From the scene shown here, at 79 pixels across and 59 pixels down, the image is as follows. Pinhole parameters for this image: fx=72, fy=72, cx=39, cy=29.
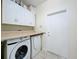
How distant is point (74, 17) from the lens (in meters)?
1.83

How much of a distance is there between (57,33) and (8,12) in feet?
5.22

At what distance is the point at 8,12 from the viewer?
5.07ft

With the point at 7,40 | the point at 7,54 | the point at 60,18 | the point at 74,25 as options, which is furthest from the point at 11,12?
the point at 74,25

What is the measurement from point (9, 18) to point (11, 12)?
152 millimetres

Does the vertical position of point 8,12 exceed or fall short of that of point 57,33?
it exceeds it

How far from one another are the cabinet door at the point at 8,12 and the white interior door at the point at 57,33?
53.3 inches

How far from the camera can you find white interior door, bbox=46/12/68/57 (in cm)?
210

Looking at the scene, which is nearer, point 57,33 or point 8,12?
point 8,12

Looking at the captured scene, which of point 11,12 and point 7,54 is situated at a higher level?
point 11,12

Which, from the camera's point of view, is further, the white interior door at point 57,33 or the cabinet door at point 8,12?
the white interior door at point 57,33

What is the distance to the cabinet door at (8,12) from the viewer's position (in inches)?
56.6

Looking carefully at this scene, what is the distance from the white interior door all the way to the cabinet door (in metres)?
1.35

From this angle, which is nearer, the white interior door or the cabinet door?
the cabinet door

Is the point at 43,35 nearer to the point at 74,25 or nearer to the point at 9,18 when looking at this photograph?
the point at 74,25
